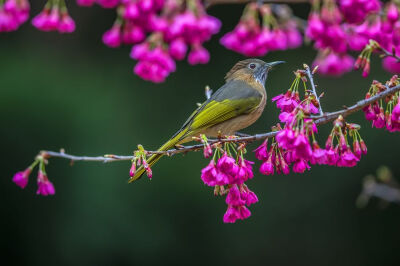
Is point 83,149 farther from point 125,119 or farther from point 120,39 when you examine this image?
point 120,39

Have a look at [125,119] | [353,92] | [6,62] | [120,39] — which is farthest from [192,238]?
[120,39]

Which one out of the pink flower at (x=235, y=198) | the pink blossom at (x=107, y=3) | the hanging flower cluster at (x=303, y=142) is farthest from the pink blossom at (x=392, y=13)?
the pink blossom at (x=107, y=3)

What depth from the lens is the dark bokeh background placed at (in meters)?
6.52

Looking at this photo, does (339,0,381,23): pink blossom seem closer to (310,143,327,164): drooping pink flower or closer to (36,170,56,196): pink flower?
(310,143,327,164): drooping pink flower

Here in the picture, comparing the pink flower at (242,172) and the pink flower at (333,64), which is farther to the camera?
the pink flower at (333,64)

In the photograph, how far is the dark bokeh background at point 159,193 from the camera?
6.52 m

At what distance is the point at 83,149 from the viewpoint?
21.8ft

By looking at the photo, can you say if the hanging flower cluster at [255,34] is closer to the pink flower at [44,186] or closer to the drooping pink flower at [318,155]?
the drooping pink flower at [318,155]

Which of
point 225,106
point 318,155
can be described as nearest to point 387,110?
point 318,155

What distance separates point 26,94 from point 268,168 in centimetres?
526

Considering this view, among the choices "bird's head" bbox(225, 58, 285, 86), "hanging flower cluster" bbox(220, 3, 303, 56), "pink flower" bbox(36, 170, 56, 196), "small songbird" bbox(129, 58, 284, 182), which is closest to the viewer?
"pink flower" bbox(36, 170, 56, 196)

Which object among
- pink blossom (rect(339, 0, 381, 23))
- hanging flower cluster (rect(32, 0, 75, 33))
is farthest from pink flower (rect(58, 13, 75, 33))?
pink blossom (rect(339, 0, 381, 23))

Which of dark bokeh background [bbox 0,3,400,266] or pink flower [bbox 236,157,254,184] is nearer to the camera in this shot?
pink flower [bbox 236,157,254,184]

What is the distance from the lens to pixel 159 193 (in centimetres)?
668
